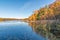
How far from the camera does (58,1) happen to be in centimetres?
7019

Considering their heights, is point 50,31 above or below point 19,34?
above

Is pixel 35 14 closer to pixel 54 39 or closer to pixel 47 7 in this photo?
pixel 47 7

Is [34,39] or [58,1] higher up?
[58,1]

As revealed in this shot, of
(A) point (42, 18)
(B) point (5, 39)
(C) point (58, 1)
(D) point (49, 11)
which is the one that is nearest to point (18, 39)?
(B) point (5, 39)

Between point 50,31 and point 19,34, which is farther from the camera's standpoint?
point 50,31

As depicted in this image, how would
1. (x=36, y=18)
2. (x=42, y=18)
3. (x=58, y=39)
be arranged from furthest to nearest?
(x=36, y=18) < (x=42, y=18) < (x=58, y=39)

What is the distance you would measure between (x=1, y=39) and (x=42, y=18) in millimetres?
74280

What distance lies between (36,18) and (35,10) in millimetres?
7921

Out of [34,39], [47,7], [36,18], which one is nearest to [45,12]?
[47,7]

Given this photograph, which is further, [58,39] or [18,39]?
[18,39]

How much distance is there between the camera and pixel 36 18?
107562 millimetres

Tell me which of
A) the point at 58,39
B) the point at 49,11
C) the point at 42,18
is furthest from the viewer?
the point at 42,18

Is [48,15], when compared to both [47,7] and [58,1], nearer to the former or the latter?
[47,7]

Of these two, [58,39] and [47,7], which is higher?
[47,7]
